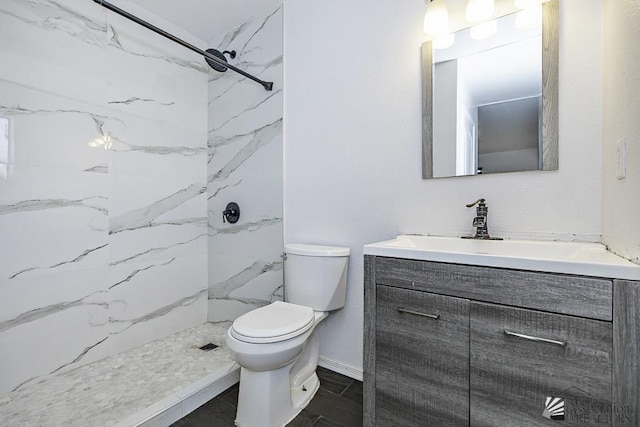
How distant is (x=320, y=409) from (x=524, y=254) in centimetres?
122

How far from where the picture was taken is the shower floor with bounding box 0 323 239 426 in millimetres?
1409

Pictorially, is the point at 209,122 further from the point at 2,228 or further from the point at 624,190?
the point at 624,190

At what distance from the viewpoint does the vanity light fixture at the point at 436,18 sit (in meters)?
1.45

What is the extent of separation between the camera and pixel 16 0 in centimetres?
163

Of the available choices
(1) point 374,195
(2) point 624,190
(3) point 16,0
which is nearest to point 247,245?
(1) point 374,195

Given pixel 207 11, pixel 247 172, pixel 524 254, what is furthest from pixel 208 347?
pixel 207 11

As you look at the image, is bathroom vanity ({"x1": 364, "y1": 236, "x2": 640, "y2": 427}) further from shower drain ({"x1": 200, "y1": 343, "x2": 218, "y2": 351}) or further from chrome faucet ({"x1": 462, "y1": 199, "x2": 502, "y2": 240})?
shower drain ({"x1": 200, "y1": 343, "x2": 218, "y2": 351})

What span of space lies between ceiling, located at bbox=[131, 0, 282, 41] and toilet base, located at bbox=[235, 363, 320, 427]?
234 cm

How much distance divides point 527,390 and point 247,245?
6.20 ft

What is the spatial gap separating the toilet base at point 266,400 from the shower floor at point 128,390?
0.33m

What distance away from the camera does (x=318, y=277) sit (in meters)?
1.73

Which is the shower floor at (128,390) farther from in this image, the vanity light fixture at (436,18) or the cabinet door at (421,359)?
the vanity light fixture at (436,18)

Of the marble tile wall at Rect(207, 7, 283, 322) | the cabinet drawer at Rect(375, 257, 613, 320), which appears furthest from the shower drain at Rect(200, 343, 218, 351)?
the cabinet drawer at Rect(375, 257, 613, 320)

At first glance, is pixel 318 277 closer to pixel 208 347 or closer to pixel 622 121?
pixel 208 347
